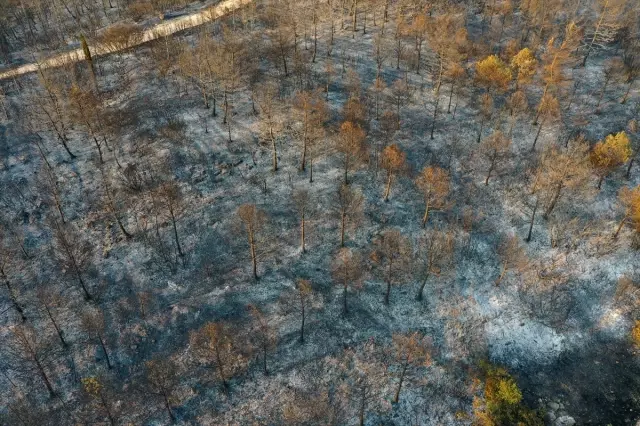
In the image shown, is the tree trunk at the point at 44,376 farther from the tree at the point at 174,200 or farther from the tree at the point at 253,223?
the tree at the point at 253,223

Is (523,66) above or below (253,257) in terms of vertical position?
above

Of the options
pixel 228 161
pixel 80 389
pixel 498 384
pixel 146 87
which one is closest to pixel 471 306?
pixel 498 384

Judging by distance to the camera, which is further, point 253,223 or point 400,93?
point 400,93

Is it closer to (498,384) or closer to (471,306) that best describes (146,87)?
(471,306)

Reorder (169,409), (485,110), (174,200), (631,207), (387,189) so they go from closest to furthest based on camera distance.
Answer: (169,409)
(631,207)
(174,200)
(387,189)
(485,110)

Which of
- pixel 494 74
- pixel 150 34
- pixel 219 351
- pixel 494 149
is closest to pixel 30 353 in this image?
pixel 219 351

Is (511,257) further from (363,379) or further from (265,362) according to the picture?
(265,362)
